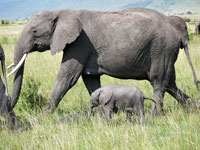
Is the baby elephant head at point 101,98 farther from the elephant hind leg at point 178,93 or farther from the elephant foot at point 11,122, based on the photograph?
the elephant hind leg at point 178,93

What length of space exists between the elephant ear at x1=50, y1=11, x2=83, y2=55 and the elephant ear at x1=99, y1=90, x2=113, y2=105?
1.23 m

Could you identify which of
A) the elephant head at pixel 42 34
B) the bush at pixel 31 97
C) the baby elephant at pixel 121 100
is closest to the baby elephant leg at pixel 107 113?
the baby elephant at pixel 121 100

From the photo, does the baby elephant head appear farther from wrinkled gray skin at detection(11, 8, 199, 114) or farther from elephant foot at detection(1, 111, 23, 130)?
elephant foot at detection(1, 111, 23, 130)

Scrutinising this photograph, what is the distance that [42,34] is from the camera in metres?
5.50

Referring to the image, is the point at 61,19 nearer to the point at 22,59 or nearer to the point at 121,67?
the point at 22,59

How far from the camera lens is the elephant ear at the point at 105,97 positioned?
451 centimetres

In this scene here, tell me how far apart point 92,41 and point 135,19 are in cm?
86

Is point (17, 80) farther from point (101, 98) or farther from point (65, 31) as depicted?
point (101, 98)

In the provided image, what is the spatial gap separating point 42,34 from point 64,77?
2.85 ft

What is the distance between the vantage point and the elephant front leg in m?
5.38

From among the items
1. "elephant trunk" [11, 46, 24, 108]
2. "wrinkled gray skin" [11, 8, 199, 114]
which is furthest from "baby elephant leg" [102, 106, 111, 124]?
"elephant trunk" [11, 46, 24, 108]

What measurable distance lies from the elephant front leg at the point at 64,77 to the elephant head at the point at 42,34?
1.20 feet

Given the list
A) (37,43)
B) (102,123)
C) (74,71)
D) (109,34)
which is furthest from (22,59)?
(102,123)

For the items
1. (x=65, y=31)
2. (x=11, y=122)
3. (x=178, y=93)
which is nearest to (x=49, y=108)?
(x=11, y=122)
